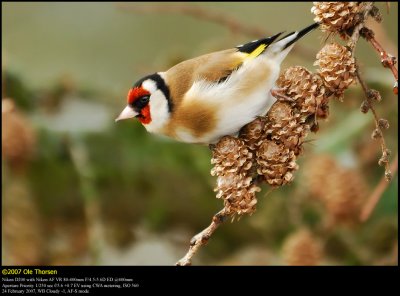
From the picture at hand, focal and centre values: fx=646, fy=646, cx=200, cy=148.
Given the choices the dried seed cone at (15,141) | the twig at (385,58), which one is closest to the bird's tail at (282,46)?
the twig at (385,58)

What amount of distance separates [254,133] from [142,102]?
0.14m

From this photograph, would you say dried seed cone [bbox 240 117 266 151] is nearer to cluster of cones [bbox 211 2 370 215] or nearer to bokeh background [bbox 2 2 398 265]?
cluster of cones [bbox 211 2 370 215]

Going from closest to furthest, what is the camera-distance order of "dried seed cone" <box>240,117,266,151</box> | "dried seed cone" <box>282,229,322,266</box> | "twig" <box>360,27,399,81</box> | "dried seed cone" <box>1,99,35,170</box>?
"twig" <box>360,27,399,81</box> < "dried seed cone" <box>240,117,266,151</box> < "dried seed cone" <box>282,229,322,266</box> < "dried seed cone" <box>1,99,35,170</box>

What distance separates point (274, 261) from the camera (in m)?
1.56

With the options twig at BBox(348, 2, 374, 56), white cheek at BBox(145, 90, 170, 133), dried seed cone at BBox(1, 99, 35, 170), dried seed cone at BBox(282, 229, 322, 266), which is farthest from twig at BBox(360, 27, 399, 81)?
dried seed cone at BBox(1, 99, 35, 170)

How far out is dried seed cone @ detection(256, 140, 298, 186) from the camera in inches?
26.7

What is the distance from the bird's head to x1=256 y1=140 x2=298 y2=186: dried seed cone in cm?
15

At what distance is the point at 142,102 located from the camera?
2.48ft

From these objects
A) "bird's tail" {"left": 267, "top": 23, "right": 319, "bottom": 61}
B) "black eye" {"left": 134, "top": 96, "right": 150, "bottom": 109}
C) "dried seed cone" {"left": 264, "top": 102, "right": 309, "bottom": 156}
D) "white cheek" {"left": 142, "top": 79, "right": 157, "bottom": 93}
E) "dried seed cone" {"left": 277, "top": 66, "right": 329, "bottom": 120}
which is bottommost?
"dried seed cone" {"left": 264, "top": 102, "right": 309, "bottom": 156}

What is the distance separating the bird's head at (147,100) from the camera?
2.48 feet

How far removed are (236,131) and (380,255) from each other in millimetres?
806

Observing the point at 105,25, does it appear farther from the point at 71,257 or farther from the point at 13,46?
the point at 71,257

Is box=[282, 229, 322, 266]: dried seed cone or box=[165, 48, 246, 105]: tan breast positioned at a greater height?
box=[165, 48, 246, 105]: tan breast

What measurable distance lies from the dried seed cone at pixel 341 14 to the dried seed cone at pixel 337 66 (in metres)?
0.02
